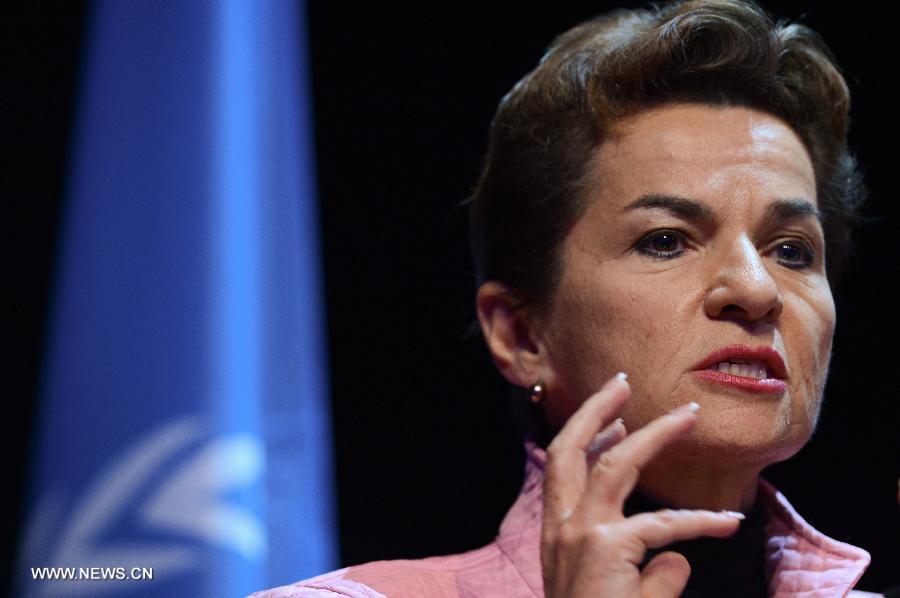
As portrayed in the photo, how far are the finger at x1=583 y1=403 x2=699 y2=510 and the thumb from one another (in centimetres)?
9

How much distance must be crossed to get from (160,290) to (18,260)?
271mm

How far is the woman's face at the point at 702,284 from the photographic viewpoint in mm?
1245

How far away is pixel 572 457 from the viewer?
102cm

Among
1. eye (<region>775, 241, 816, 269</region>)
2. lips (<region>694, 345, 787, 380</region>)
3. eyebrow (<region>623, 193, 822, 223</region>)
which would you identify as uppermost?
eyebrow (<region>623, 193, 822, 223</region>)

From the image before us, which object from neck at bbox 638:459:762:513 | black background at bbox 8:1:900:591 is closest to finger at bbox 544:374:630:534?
neck at bbox 638:459:762:513

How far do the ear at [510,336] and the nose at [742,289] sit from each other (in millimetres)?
306

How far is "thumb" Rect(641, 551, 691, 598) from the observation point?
1.01m

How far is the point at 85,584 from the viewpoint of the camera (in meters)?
1.62

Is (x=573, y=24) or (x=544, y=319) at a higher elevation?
(x=573, y=24)

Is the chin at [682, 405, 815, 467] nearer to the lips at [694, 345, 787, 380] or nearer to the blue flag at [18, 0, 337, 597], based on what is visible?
the lips at [694, 345, 787, 380]

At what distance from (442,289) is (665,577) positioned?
3.93 feet

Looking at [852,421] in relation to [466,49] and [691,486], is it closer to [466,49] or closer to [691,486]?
[691,486]

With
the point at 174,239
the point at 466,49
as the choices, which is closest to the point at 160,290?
the point at 174,239

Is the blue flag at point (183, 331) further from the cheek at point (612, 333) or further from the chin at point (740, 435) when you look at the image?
the chin at point (740, 435)
